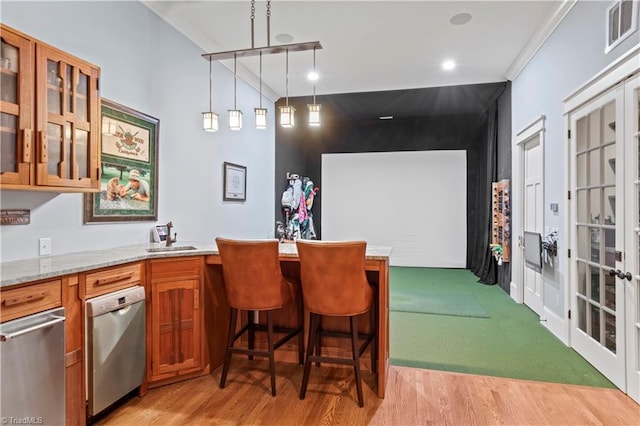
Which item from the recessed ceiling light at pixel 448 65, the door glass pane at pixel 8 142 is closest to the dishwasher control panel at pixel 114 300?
the door glass pane at pixel 8 142

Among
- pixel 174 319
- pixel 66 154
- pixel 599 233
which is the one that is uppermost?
pixel 66 154

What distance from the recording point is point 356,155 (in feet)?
25.3

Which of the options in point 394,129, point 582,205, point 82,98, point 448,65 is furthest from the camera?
point 394,129

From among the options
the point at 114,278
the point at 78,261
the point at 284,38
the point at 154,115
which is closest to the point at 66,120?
the point at 78,261

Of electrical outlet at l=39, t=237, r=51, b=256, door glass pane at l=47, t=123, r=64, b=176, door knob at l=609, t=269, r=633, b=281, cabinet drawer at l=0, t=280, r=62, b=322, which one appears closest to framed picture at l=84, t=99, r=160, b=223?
electrical outlet at l=39, t=237, r=51, b=256

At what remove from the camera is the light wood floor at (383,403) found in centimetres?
211

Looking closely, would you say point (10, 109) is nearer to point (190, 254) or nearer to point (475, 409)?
point (190, 254)

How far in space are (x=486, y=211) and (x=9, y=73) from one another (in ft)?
A: 21.1

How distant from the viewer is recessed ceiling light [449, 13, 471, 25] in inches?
134

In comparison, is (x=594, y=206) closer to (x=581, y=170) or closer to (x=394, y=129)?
(x=581, y=170)

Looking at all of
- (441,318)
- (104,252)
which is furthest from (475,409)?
(104,252)

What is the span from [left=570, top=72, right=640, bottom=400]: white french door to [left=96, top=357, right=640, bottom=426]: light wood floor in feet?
1.23

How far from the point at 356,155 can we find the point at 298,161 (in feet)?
4.34

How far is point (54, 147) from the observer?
2.01 metres
